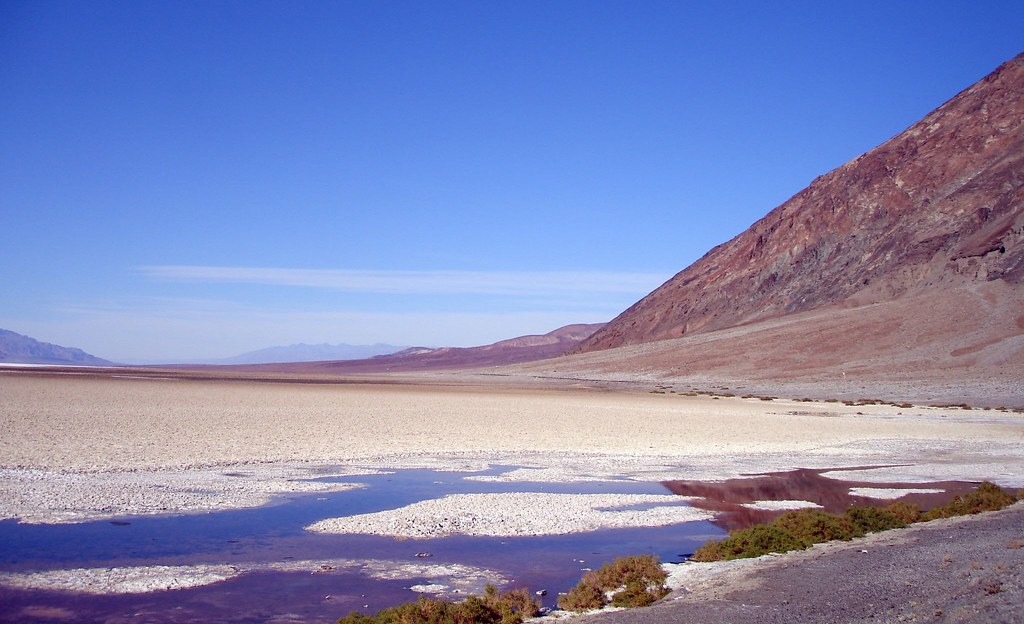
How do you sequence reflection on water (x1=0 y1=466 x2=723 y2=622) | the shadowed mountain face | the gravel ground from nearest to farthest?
the gravel ground < reflection on water (x1=0 y1=466 x2=723 y2=622) < the shadowed mountain face

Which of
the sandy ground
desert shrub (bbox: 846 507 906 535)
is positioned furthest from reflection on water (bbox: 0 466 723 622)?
desert shrub (bbox: 846 507 906 535)

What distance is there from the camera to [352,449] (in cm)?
2286

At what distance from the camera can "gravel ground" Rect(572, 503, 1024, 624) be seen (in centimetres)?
731

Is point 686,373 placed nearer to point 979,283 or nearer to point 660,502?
point 979,283

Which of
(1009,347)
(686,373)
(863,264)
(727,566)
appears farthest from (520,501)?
(863,264)

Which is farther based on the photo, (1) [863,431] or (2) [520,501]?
(1) [863,431]

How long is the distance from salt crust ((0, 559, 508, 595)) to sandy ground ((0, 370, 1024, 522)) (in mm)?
3235

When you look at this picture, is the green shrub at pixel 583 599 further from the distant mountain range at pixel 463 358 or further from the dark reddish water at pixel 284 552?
the distant mountain range at pixel 463 358

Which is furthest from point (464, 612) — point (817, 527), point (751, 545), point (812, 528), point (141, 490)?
point (141, 490)

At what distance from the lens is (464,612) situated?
25.9 ft

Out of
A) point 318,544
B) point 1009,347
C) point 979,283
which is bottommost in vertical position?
point 318,544

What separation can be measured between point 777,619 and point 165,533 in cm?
846

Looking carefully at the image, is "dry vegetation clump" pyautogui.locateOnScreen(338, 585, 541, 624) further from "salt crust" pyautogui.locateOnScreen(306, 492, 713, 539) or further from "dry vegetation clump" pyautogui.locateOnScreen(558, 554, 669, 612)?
"salt crust" pyautogui.locateOnScreen(306, 492, 713, 539)

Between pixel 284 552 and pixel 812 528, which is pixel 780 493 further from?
pixel 284 552
